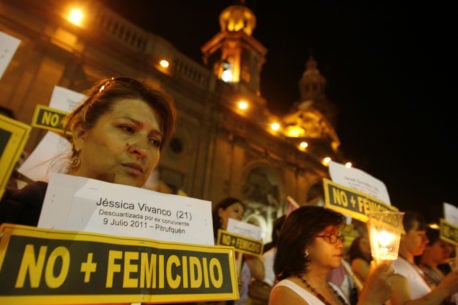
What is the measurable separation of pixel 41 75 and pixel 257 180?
12773 millimetres

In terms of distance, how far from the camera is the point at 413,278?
3256 millimetres

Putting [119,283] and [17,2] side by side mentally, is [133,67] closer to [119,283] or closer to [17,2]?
[17,2]

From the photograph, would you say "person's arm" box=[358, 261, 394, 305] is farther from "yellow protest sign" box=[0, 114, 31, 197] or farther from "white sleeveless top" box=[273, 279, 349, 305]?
"yellow protest sign" box=[0, 114, 31, 197]

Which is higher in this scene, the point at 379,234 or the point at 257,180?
the point at 257,180

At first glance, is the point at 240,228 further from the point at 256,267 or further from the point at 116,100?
the point at 116,100

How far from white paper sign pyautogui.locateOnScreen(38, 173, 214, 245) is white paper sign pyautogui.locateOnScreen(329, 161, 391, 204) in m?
2.29

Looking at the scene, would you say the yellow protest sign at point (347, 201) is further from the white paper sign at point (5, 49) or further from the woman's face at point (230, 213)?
the white paper sign at point (5, 49)

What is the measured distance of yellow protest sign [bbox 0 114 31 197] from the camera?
A: 1.09 m

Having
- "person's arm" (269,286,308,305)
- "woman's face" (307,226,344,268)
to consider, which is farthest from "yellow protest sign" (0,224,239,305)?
"woman's face" (307,226,344,268)

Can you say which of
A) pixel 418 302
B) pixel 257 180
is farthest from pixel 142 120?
pixel 257 180

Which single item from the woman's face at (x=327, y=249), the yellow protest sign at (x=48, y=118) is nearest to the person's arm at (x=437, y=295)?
the woman's face at (x=327, y=249)

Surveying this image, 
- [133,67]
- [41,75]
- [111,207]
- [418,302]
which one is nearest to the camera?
[111,207]

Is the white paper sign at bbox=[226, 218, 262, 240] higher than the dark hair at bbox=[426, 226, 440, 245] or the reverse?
the reverse

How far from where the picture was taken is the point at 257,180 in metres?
19.3
